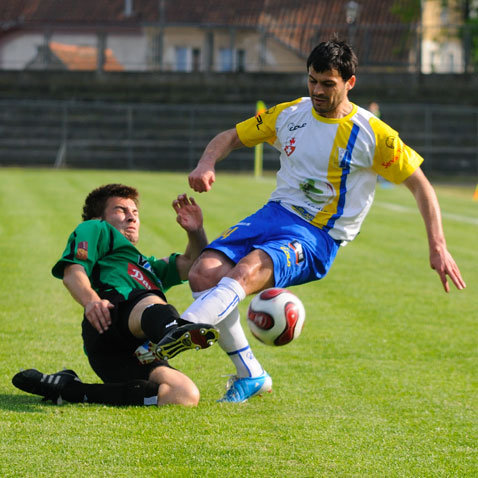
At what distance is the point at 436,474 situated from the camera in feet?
12.9

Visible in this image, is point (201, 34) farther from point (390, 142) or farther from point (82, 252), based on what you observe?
point (82, 252)

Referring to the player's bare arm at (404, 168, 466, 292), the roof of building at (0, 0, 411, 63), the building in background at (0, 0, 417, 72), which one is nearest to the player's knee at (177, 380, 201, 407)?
the player's bare arm at (404, 168, 466, 292)

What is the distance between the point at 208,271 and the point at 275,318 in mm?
481

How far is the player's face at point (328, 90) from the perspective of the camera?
5.16 metres

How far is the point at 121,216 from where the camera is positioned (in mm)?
5457

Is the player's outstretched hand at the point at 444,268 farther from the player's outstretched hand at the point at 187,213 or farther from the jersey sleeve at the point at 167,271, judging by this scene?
the jersey sleeve at the point at 167,271

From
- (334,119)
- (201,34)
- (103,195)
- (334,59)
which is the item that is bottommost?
(201,34)

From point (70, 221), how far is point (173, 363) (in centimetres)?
866

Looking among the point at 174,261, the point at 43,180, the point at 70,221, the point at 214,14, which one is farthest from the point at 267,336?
the point at 214,14

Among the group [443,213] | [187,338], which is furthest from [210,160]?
[443,213]

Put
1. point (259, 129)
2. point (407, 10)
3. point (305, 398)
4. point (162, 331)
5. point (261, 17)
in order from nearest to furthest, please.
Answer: point (162, 331) → point (305, 398) → point (259, 129) → point (261, 17) → point (407, 10)

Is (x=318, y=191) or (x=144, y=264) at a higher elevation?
(x=318, y=191)

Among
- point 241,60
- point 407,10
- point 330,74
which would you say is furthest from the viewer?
point 407,10

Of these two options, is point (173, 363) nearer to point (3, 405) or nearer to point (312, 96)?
point (3, 405)
